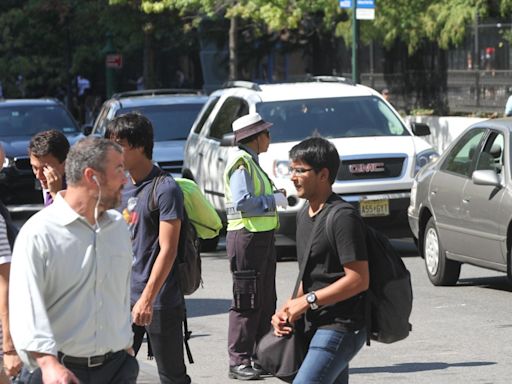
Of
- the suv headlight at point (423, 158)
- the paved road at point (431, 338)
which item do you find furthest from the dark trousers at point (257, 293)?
the suv headlight at point (423, 158)

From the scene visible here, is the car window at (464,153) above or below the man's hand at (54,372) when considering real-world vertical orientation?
below

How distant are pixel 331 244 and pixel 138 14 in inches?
1302

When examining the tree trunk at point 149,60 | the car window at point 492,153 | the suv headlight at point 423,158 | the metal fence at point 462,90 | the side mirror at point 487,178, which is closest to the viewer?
the side mirror at point 487,178

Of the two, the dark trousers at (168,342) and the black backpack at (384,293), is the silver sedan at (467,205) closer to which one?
the dark trousers at (168,342)

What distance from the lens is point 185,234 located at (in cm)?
727

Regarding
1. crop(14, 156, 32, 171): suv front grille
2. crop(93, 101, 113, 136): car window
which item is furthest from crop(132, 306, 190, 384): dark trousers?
crop(93, 101, 113, 136): car window

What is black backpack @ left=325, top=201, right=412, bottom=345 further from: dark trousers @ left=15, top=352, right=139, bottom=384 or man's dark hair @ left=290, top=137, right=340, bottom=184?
dark trousers @ left=15, top=352, right=139, bottom=384

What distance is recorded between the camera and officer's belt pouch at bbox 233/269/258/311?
940 centimetres

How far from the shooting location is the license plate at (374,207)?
1572 centimetres

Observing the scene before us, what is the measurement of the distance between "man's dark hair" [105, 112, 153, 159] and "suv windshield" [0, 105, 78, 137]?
14924 millimetres

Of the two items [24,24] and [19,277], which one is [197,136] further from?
[24,24]

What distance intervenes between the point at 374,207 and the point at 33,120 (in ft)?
27.3

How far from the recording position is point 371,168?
52.0 feet

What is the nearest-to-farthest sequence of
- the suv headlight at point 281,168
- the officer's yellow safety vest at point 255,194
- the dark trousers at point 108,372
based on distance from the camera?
the dark trousers at point 108,372 < the officer's yellow safety vest at point 255,194 < the suv headlight at point 281,168
